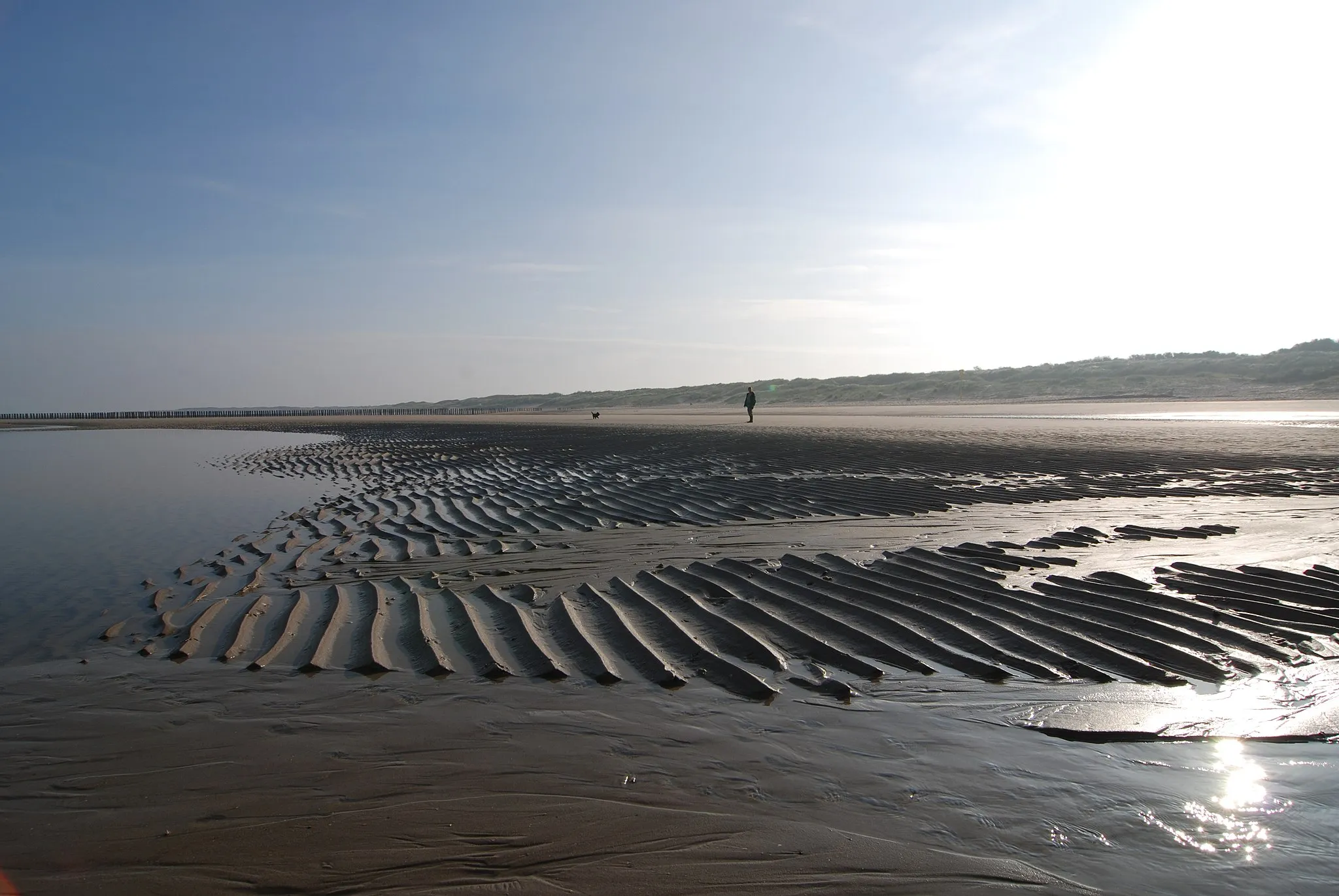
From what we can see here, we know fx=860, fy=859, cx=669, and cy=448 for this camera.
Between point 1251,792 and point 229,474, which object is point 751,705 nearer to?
point 1251,792

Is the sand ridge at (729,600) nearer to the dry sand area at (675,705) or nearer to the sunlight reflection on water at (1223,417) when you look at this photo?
the dry sand area at (675,705)

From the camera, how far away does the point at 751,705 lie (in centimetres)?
453

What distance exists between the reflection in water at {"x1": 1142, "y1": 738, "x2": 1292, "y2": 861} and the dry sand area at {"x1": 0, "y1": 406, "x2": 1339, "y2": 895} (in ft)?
0.17

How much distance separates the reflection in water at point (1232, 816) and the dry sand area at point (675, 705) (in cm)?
5

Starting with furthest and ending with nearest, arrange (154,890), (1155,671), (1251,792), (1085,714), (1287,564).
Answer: (1287,564)
(1155,671)
(1085,714)
(1251,792)
(154,890)

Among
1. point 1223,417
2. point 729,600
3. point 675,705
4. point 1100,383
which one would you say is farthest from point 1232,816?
point 1100,383

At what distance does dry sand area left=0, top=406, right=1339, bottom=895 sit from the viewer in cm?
306

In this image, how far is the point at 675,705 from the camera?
14.9ft

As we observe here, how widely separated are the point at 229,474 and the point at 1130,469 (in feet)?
62.2

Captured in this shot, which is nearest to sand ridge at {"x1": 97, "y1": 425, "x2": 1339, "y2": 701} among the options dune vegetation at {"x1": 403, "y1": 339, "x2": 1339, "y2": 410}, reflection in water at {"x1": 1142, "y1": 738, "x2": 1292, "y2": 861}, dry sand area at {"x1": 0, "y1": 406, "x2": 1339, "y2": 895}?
dry sand area at {"x1": 0, "y1": 406, "x2": 1339, "y2": 895}

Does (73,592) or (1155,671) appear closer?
(1155,671)

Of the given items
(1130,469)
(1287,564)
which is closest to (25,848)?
(1287,564)

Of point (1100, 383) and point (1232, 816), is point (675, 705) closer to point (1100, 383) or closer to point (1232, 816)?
point (1232, 816)

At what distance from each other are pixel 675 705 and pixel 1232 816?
8.10 ft
